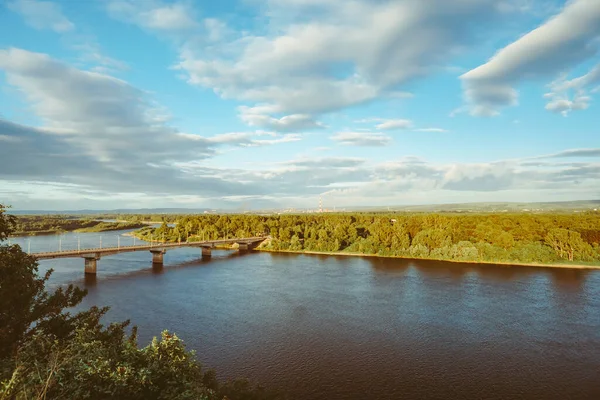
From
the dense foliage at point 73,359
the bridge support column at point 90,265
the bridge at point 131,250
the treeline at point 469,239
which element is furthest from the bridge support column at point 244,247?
the dense foliage at point 73,359

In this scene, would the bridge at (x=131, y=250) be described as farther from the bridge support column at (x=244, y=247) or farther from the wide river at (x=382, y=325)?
the wide river at (x=382, y=325)

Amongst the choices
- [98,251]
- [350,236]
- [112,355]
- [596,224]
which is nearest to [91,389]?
[112,355]

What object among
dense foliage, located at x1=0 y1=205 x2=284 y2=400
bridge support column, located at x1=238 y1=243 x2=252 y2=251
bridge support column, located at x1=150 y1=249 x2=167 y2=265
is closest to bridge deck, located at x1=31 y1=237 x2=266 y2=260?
bridge support column, located at x1=238 y1=243 x2=252 y2=251

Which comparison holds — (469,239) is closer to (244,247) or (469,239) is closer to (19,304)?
(244,247)

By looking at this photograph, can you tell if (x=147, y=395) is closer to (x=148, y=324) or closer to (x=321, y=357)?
(x=321, y=357)

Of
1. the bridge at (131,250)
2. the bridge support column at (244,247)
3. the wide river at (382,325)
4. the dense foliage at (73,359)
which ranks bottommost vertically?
the wide river at (382,325)

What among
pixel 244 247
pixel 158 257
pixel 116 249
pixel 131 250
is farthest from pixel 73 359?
pixel 244 247
